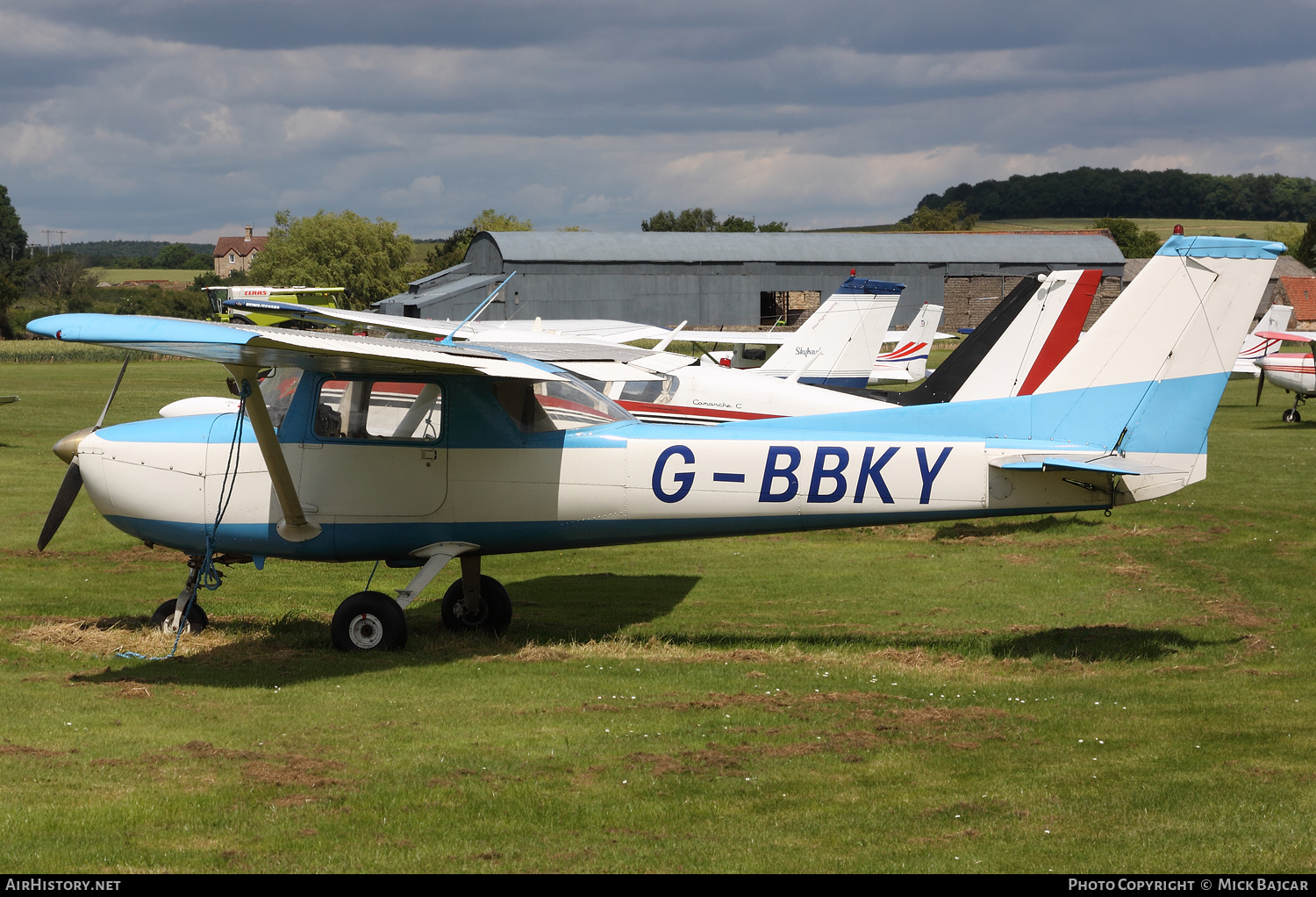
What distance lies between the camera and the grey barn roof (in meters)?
63.7

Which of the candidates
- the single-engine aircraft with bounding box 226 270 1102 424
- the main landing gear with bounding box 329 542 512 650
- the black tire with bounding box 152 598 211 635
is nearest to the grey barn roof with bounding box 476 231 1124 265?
the single-engine aircraft with bounding box 226 270 1102 424

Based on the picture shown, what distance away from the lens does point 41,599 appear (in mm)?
11055

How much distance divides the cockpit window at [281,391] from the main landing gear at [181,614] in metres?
1.41

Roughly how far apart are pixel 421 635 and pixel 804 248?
2365 inches

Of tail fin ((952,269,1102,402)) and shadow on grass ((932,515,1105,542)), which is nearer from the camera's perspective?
tail fin ((952,269,1102,402))

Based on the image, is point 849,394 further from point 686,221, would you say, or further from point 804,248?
point 686,221

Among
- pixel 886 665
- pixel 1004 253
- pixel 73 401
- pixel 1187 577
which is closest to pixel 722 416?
pixel 1187 577

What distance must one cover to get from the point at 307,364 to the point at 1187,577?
9409 mm

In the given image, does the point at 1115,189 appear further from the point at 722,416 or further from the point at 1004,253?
the point at 722,416

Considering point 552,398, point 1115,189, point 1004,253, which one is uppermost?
point 1115,189

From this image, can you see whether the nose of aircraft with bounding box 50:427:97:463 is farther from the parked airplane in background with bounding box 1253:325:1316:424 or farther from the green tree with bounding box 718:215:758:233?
the green tree with bounding box 718:215:758:233

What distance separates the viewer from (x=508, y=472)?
30.1ft

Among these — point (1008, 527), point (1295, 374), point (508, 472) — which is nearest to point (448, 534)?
point (508, 472)

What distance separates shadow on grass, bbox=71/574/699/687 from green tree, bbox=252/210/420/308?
87.2 m
